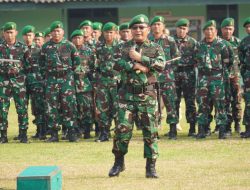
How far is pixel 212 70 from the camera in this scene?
1811 cm

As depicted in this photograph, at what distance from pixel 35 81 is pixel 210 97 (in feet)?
11.7

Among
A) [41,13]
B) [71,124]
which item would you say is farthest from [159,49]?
[41,13]

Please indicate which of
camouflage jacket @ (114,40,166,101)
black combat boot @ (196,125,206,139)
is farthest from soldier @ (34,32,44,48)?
camouflage jacket @ (114,40,166,101)

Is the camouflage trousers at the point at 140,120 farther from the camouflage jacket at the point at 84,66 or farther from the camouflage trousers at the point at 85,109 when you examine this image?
the camouflage trousers at the point at 85,109

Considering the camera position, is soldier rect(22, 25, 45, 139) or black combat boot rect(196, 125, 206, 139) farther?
soldier rect(22, 25, 45, 139)

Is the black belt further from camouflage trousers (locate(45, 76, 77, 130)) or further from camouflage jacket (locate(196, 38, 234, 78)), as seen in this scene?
camouflage trousers (locate(45, 76, 77, 130))

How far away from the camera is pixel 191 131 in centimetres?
1958

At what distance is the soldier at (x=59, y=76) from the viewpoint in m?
18.4

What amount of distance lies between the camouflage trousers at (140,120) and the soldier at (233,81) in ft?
16.9

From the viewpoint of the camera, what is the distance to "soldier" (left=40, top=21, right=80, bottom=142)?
18359 millimetres

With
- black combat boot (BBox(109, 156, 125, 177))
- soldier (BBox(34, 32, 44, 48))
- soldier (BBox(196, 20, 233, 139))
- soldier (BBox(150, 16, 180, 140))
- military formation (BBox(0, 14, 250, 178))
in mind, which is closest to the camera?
black combat boot (BBox(109, 156, 125, 177))

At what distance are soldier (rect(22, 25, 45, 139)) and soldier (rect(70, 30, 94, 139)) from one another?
0.77m

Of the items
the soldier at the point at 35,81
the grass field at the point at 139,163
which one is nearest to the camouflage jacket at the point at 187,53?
the grass field at the point at 139,163

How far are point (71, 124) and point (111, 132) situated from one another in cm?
209
